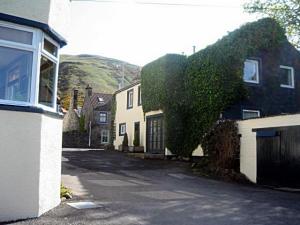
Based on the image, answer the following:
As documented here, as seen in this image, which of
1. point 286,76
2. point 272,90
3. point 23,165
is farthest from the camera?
point 286,76

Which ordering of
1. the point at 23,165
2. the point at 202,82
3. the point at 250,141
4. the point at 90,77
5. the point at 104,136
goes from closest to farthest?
the point at 23,165 < the point at 250,141 < the point at 202,82 < the point at 104,136 < the point at 90,77

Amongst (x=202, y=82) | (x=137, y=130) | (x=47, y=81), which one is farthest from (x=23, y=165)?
(x=137, y=130)

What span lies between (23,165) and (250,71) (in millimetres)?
17563

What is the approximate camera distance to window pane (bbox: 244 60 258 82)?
73.3 feet

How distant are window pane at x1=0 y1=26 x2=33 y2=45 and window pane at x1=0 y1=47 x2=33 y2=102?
8.3 inches

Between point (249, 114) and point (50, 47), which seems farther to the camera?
point (249, 114)

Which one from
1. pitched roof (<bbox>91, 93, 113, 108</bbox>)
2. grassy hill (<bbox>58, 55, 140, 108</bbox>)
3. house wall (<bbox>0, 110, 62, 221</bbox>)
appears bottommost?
house wall (<bbox>0, 110, 62, 221</bbox>)

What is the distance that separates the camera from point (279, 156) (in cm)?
1555

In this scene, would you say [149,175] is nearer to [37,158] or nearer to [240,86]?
[240,86]

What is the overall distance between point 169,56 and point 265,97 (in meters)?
6.50

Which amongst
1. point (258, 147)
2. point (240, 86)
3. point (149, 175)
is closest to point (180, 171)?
point (149, 175)

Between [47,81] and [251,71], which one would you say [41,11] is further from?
[251,71]

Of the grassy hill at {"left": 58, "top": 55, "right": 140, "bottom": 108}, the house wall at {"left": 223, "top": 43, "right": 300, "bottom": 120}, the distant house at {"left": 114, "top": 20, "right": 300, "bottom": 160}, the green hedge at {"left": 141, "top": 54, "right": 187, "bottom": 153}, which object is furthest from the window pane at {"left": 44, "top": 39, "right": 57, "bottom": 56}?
the grassy hill at {"left": 58, "top": 55, "right": 140, "bottom": 108}

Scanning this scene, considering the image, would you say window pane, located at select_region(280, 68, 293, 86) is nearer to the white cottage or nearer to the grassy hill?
the white cottage
